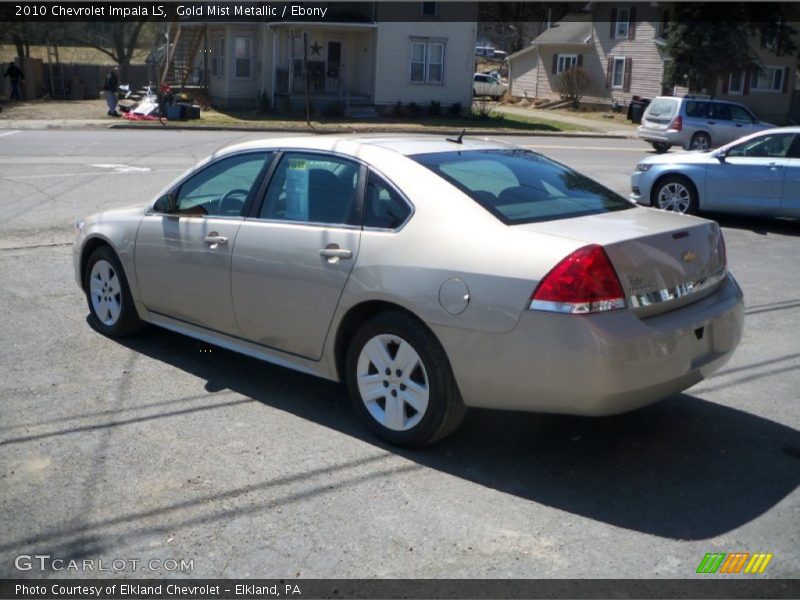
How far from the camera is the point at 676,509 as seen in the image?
4492 mm

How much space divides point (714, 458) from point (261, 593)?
8.65 feet

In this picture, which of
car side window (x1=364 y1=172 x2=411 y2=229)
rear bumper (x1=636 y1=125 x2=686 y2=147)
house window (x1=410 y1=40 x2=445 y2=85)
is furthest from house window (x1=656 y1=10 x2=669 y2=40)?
car side window (x1=364 y1=172 x2=411 y2=229)

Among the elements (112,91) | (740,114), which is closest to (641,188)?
(740,114)

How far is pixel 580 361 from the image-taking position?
14.7ft

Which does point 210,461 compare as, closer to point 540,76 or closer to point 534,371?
point 534,371

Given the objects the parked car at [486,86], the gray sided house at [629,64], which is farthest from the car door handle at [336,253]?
the parked car at [486,86]

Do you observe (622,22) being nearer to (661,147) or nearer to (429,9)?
(429,9)

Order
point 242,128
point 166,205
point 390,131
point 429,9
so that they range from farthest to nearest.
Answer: point 429,9 → point 390,131 → point 242,128 → point 166,205

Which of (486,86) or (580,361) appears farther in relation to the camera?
(486,86)

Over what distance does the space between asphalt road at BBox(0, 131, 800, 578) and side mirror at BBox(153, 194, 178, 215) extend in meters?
1.04

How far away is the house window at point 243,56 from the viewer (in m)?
38.4

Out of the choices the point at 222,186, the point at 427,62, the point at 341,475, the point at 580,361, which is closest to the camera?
the point at 580,361

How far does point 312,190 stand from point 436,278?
1.25 metres

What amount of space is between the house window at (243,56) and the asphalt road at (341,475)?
32.8m
